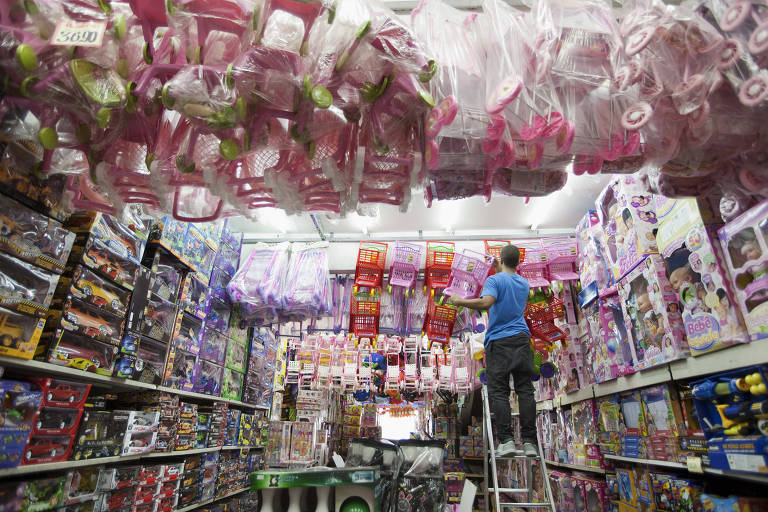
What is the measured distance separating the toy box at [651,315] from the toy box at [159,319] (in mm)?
3026

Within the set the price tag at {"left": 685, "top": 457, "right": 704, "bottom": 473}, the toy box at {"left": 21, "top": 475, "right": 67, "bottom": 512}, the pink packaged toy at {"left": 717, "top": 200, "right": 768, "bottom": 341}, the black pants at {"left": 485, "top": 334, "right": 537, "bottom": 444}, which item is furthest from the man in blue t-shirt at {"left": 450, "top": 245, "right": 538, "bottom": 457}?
the toy box at {"left": 21, "top": 475, "right": 67, "bottom": 512}

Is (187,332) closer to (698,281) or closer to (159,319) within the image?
(159,319)

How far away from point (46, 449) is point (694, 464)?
2.99 meters

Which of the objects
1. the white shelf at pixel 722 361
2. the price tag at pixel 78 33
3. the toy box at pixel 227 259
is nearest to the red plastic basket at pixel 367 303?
the toy box at pixel 227 259

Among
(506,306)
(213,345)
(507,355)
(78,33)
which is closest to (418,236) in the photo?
(506,306)

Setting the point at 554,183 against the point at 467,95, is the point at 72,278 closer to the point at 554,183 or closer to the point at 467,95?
the point at 467,95

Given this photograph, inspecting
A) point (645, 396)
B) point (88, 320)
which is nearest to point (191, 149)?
point (88, 320)

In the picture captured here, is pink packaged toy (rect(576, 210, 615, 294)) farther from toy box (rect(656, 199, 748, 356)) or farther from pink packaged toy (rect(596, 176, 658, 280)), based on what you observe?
toy box (rect(656, 199, 748, 356))

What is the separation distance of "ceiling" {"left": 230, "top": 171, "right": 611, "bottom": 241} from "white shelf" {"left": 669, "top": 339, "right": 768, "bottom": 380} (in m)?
1.58

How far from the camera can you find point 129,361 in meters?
2.29

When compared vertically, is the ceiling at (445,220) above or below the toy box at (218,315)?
above

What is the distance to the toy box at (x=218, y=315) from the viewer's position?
3414mm

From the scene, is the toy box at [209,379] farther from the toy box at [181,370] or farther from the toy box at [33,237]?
the toy box at [33,237]

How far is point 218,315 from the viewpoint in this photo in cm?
358
